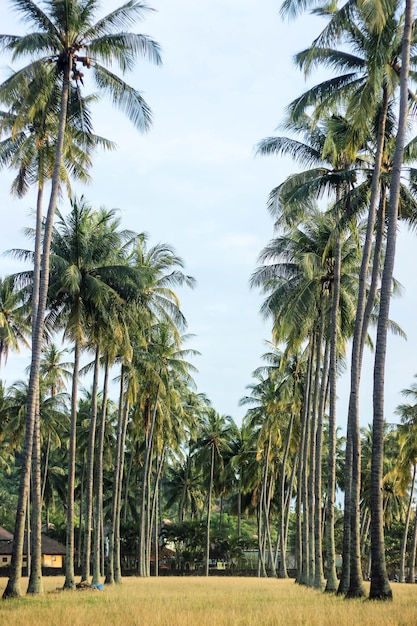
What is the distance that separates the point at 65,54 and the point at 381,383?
45.4 ft

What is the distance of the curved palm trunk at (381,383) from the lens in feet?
60.3

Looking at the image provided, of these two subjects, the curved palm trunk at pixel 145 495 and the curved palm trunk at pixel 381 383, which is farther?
the curved palm trunk at pixel 145 495

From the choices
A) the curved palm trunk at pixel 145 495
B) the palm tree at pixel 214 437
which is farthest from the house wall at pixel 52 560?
the palm tree at pixel 214 437

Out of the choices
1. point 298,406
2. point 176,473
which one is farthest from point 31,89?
point 176,473

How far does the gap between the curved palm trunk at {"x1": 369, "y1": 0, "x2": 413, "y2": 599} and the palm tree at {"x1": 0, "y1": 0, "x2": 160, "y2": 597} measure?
7.92m

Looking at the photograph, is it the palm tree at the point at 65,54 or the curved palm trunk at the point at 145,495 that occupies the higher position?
the palm tree at the point at 65,54

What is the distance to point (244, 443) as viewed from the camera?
66312 millimetres

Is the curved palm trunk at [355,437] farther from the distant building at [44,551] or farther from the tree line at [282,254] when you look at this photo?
the distant building at [44,551]

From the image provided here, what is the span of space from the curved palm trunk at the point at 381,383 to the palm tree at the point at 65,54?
792cm

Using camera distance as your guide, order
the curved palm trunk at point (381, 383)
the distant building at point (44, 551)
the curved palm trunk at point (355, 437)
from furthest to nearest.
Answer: the distant building at point (44, 551)
the curved palm trunk at point (355, 437)
the curved palm trunk at point (381, 383)

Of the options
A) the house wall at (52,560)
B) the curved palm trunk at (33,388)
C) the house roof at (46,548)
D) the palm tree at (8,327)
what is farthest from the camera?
the house wall at (52,560)

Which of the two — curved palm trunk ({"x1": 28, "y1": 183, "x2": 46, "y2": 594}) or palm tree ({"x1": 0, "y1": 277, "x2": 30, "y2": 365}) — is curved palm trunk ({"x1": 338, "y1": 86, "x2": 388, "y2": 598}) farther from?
palm tree ({"x1": 0, "y1": 277, "x2": 30, "y2": 365})

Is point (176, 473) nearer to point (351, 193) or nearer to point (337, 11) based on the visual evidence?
point (351, 193)

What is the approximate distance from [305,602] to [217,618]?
6170mm
